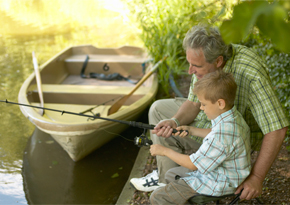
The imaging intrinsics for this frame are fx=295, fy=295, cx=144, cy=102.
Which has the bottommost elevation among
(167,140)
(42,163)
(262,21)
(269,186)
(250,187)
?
(42,163)

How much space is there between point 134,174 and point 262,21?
264cm

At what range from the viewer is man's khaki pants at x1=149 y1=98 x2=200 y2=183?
2355 mm

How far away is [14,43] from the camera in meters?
7.59

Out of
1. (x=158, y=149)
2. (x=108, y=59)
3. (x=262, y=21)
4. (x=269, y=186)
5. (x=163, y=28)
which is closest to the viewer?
(x=262, y=21)

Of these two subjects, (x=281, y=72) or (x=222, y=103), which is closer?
(x=222, y=103)

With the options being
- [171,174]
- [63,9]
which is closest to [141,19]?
[171,174]

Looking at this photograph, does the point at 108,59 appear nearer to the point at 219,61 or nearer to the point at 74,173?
the point at 74,173

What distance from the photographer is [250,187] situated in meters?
1.70

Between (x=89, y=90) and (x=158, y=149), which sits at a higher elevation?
(x=158, y=149)

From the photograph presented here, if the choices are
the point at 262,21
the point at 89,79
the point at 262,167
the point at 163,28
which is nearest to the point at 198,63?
the point at 262,167

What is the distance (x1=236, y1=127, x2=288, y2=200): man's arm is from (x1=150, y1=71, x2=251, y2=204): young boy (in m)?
0.06

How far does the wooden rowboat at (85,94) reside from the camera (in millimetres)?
2947

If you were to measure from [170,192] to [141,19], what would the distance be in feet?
11.2

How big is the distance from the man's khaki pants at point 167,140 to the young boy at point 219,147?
0.58 metres
